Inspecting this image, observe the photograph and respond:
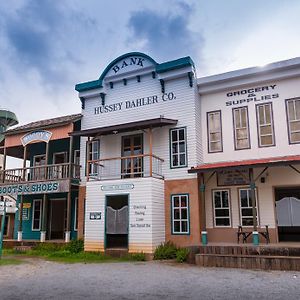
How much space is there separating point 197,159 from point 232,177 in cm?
172

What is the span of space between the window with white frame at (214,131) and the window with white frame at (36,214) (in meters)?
10.9

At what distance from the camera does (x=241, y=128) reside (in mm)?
16359

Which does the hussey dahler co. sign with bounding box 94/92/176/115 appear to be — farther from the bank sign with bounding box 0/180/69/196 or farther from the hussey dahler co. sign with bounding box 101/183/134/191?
the hussey dahler co. sign with bounding box 101/183/134/191

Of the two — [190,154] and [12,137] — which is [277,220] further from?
[12,137]

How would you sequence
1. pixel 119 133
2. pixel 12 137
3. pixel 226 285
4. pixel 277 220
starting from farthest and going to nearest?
1. pixel 12 137
2. pixel 119 133
3. pixel 277 220
4. pixel 226 285

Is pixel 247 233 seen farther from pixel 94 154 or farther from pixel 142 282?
→ pixel 94 154

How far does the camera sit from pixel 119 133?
18375mm

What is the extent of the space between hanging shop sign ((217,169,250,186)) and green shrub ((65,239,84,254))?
7.07 m

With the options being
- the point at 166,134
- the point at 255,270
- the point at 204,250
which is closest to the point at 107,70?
the point at 166,134

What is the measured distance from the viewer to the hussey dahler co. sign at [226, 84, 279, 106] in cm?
1593

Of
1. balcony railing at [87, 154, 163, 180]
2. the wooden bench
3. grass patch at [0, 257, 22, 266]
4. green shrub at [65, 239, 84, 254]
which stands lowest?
grass patch at [0, 257, 22, 266]

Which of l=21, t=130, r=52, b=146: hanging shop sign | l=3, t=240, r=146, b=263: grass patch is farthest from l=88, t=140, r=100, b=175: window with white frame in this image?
l=3, t=240, r=146, b=263: grass patch

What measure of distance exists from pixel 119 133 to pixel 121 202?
3.58 metres

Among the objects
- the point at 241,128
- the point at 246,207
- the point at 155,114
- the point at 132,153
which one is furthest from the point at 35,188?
the point at 241,128
